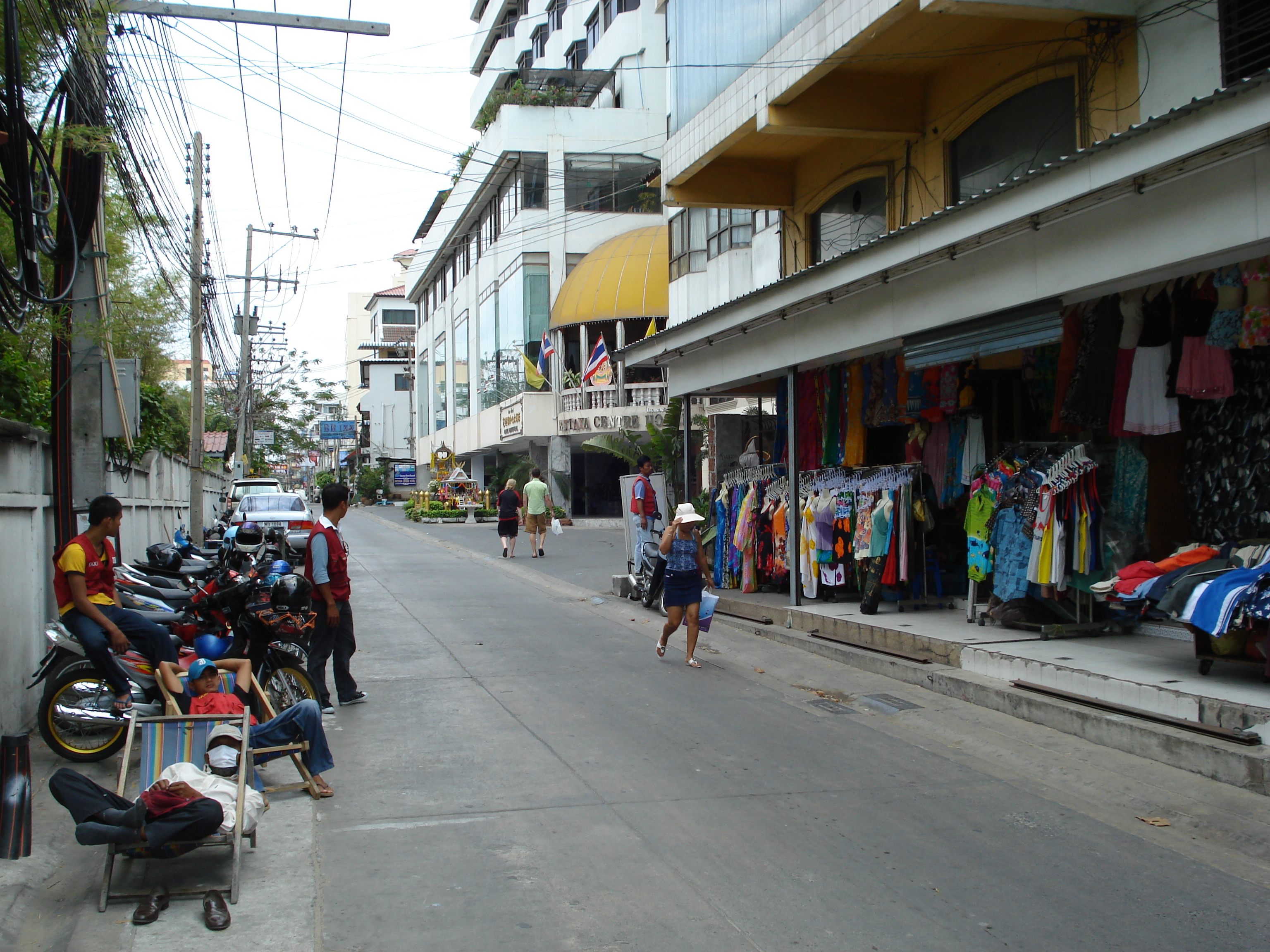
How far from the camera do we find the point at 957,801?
6176 millimetres

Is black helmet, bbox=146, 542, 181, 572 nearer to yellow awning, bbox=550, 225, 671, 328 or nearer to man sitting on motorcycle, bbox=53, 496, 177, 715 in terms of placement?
man sitting on motorcycle, bbox=53, 496, 177, 715

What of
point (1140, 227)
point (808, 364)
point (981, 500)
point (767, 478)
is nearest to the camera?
point (1140, 227)

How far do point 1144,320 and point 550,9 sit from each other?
48803 mm

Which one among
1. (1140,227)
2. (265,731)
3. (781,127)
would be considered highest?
(781,127)

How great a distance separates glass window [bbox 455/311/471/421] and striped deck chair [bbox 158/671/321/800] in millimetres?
46268

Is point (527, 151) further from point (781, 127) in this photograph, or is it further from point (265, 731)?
point (265, 731)

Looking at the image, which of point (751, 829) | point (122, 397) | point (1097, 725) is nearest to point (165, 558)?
point (122, 397)

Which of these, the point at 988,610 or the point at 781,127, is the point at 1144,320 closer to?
the point at 988,610

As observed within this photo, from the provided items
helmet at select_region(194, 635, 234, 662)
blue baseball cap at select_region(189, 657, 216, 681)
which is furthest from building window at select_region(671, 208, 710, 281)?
blue baseball cap at select_region(189, 657, 216, 681)

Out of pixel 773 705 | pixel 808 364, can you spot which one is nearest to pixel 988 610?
pixel 773 705

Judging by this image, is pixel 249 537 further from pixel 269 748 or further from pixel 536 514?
pixel 536 514

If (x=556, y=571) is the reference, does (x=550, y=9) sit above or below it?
above

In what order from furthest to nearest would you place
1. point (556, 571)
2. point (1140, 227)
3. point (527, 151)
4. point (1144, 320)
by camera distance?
point (527, 151)
point (556, 571)
point (1144, 320)
point (1140, 227)

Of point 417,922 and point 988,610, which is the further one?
point 988,610
